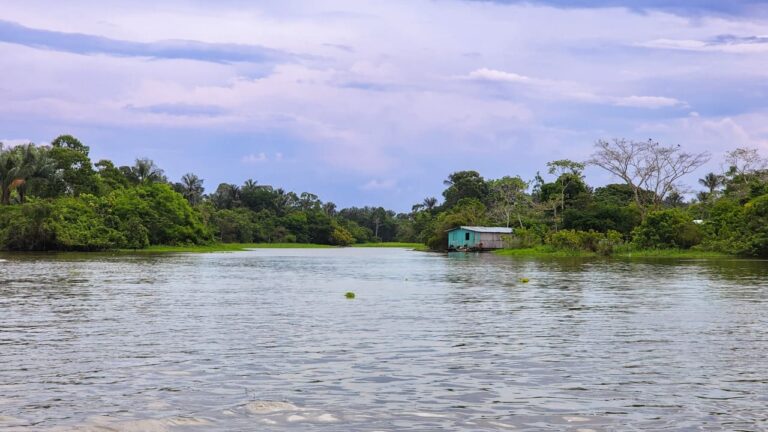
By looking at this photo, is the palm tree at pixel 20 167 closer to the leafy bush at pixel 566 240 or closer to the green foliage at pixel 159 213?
the green foliage at pixel 159 213

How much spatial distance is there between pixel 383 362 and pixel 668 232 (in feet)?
219

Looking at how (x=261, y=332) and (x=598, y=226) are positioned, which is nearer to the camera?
(x=261, y=332)

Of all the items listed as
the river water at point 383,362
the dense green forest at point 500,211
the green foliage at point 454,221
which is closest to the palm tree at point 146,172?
the dense green forest at point 500,211

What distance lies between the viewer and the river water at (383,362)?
980 centimetres

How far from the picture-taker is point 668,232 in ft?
243

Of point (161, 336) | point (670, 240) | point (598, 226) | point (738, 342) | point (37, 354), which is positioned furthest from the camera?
point (598, 226)

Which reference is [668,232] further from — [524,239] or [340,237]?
[340,237]

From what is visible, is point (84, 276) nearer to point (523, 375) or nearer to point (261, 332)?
point (261, 332)

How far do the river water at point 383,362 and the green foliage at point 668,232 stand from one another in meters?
48.5

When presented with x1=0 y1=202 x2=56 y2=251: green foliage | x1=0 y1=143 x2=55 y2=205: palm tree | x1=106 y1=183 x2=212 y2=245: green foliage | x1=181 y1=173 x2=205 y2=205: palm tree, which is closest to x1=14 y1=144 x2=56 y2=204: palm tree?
x1=0 y1=143 x2=55 y2=205: palm tree

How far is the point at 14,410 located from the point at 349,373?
5150 mm

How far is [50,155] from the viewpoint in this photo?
9744cm

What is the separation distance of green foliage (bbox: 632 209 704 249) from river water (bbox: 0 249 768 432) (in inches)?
1911

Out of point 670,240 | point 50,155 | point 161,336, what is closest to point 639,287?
point 161,336
